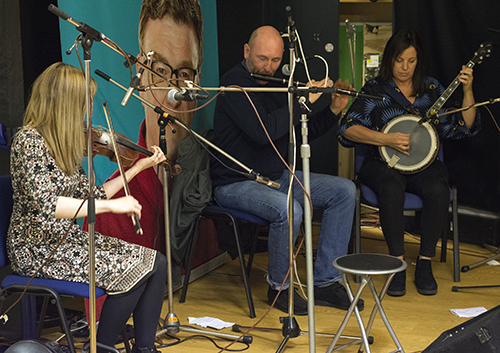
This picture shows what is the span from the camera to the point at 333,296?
2711mm

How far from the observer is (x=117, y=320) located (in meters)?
1.87

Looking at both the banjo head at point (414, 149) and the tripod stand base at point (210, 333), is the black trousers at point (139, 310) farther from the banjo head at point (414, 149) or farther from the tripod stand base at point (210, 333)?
the banjo head at point (414, 149)

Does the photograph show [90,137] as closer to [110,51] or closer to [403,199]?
[110,51]

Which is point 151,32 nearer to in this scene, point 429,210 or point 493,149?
point 429,210

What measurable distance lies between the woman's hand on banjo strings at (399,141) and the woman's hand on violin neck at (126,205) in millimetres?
1775

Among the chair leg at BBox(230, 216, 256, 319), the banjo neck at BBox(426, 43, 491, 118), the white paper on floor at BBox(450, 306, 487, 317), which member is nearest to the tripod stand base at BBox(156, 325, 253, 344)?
the chair leg at BBox(230, 216, 256, 319)

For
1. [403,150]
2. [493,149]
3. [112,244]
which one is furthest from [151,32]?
[493,149]

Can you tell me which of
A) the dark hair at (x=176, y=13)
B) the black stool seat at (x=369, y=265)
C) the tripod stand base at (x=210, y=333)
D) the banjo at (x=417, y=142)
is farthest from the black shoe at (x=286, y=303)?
the dark hair at (x=176, y=13)

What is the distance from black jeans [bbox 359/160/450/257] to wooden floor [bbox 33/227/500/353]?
0.28 m

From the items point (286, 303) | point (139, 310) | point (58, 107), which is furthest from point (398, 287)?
point (58, 107)

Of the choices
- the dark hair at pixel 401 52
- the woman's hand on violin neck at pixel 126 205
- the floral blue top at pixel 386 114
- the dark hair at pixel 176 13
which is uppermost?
the dark hair at pixel 176 13

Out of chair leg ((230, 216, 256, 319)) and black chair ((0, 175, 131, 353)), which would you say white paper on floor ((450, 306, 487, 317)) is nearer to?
chair leg ((230, 216, 256, 319))

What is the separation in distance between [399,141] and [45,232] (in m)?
1.95

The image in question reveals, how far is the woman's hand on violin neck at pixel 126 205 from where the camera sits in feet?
5.44
